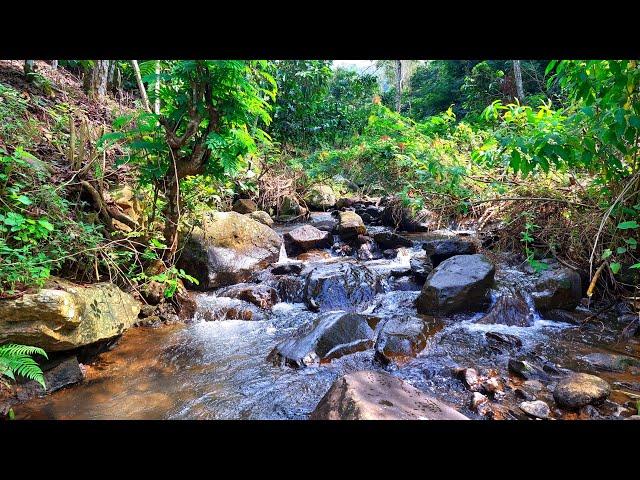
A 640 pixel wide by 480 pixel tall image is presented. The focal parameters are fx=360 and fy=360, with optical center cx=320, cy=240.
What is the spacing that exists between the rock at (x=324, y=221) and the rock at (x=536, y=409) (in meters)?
6.52

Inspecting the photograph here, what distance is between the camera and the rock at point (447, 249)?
20.9ft

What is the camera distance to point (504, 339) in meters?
4.14

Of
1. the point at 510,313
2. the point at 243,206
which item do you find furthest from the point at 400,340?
the point at 243,206

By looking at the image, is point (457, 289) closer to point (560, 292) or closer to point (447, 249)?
point (560, 292)

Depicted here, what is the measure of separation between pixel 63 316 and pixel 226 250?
3315 mm

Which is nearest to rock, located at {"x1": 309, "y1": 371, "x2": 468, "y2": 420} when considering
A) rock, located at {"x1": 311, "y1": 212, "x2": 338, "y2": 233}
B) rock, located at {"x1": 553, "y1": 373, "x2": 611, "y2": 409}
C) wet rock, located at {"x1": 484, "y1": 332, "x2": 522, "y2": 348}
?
rock, located at {"x1": 553, "y1": 373, "x2": 611, "y2": 409}

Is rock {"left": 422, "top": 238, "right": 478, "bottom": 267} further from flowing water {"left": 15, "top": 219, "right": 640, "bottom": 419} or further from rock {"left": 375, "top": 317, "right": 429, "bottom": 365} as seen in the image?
rock {"left": 375, "top": 317, "right": 429, "bottom": 365}

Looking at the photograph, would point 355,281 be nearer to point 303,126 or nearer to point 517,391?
point 517,391

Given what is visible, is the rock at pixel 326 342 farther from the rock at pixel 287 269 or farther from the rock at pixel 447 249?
the rock at pixel 447 249

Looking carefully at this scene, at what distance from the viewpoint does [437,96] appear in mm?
21328

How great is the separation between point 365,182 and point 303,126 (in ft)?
12.4

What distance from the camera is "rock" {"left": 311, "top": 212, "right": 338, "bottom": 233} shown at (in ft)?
32.0

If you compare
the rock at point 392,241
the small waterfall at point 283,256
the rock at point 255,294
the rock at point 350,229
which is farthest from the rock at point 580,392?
the rock at point 350,229
